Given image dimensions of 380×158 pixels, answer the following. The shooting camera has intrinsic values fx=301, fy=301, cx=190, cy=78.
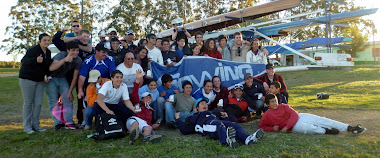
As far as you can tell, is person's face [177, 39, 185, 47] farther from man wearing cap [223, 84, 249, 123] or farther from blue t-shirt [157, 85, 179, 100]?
man wearing cap [223, 84, 249, 123]

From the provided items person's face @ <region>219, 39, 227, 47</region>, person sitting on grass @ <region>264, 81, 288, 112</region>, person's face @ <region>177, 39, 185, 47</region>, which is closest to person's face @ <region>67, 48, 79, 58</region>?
person's face @ <region>177, 39, 185, 47</region>

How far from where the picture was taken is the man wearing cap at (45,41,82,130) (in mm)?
5816

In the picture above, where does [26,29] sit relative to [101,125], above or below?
above

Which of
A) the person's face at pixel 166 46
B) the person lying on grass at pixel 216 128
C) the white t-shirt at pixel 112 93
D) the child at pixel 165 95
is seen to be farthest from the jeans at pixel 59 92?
the person's face at pixel 166 46

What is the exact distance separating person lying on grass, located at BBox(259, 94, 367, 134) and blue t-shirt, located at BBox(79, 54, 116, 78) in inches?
125

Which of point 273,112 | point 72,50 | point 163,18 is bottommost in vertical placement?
point 273,112

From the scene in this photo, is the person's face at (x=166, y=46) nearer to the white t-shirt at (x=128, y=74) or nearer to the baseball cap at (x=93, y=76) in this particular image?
the white t-shirt at (x=128, y=74)

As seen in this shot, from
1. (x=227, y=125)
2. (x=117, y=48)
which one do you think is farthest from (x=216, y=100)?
(x=117, y=48)

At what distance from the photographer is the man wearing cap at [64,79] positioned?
19.1 ft

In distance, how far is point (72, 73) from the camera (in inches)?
244

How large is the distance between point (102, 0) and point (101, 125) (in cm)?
3310

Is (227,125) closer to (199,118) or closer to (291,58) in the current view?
(199,118)

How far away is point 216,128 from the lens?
471 cm

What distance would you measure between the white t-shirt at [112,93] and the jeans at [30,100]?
4.53 ft
